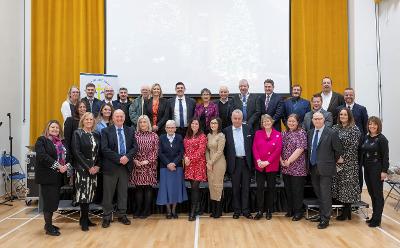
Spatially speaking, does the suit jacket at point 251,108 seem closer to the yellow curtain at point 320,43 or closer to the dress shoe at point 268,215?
the dress shoe at point 268,215

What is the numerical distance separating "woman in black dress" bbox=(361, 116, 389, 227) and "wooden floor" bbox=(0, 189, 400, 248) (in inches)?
13.8

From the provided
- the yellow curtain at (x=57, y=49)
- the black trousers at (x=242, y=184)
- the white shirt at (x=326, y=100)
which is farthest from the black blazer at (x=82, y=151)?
the white shirt at (x=326, y=100)

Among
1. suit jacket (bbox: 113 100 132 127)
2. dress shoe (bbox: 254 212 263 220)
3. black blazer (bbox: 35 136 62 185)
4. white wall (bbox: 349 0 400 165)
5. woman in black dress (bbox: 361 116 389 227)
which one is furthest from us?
white wall (bbox: 349 0 400 165)

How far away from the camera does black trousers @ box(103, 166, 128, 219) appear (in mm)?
5027

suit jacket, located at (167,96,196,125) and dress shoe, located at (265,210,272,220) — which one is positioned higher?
suit jacket, located at (167,96,196,125)

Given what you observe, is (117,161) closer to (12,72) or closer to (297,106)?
(297,106)

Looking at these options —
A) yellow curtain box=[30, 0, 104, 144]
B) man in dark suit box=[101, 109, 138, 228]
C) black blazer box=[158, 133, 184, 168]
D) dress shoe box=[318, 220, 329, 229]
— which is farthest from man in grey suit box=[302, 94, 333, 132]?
yellow curtain box=[30, 0, 104, 144]

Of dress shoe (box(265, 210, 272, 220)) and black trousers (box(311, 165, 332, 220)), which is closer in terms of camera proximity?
black trousers (box(311, 165, 332, 220))

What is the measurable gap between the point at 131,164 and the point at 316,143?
8.04 feet

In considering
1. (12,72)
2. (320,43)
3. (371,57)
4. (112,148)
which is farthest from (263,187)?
(12,72)

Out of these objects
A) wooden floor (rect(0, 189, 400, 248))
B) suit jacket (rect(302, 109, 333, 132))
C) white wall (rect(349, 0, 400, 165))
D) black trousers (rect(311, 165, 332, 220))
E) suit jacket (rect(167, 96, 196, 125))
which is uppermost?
white wall (rect(349, 0, 400, 165))

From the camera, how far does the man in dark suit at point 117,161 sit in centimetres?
498

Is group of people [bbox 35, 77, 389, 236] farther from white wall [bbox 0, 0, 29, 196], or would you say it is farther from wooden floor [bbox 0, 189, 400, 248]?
white wall [bbox 0, 0, 29, 196]

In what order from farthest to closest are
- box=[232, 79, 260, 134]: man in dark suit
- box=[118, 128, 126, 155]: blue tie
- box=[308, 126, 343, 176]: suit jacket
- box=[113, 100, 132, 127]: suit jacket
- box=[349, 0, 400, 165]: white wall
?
box=[349, 0, 400, 165]: white wall < box=[113, 100, 132, 127]: suit jacket < box=[232, 79, 260, 134]: man in dark suit < box=[118, 128, 126, 155]: blue tie < box=[308, 126, 343, 176]: suit jacket
